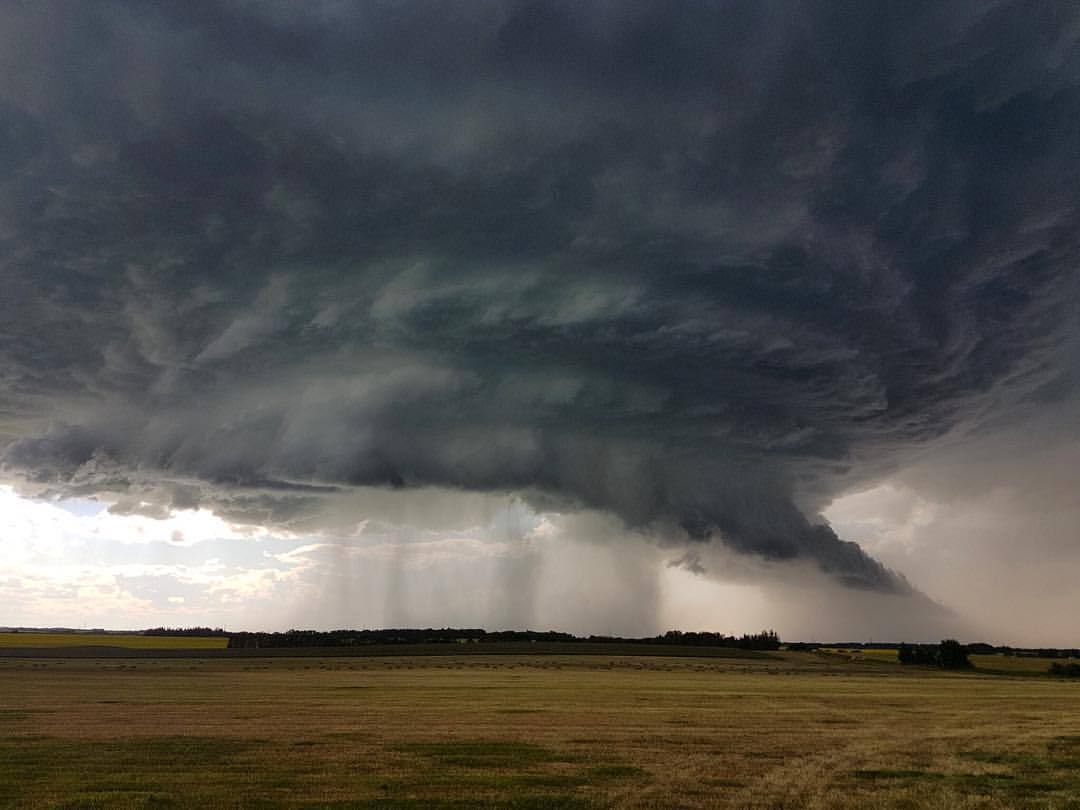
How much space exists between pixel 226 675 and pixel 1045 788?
97892 millimetres

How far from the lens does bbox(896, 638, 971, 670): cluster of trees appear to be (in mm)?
172500

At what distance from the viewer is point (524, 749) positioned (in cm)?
3853

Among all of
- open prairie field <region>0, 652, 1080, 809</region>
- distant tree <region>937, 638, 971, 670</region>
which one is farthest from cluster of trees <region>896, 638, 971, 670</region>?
open prairie field <region>0, 652, 1080, 809</region>

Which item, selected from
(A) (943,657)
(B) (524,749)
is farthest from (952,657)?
(B) (524,749)

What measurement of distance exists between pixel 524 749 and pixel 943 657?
542ft

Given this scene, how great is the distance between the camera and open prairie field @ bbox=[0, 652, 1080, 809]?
27.6 metres

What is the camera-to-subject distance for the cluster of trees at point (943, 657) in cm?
17250

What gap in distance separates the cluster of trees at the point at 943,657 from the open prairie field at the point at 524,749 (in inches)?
4065

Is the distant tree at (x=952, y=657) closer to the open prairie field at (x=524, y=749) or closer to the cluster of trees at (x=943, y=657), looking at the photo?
the cluster of trees at (x=943, y=657)

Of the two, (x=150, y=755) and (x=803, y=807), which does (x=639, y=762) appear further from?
(x=150, y=755)

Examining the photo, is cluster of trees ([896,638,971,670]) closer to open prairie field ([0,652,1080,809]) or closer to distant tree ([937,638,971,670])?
distant tree ([937,638,971,670])

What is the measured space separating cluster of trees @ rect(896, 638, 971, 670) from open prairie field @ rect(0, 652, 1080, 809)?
10325 centimetres

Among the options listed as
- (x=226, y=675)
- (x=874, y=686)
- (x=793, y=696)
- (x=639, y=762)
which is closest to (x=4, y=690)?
(x=226, y=675)

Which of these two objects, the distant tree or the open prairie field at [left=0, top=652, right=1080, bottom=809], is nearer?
the open prairie field at [left=0, top=652, right=1080, bottom=809]
